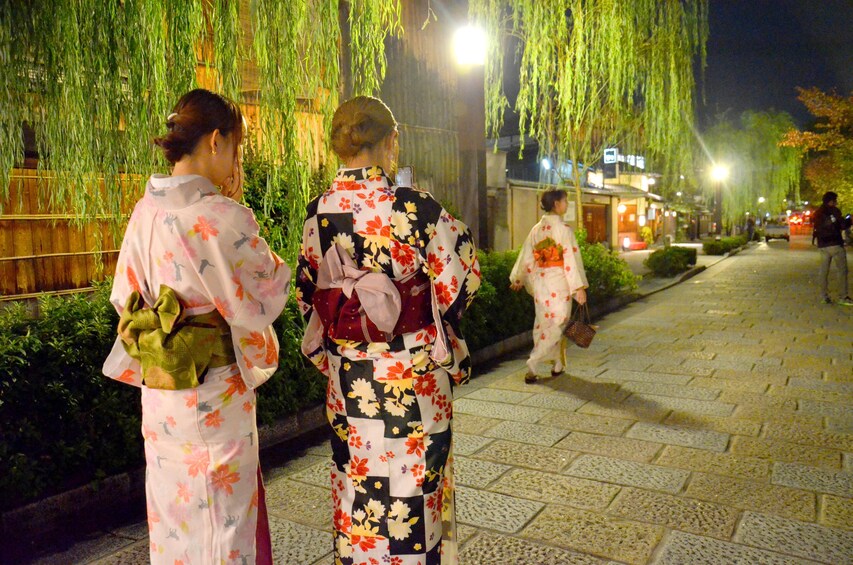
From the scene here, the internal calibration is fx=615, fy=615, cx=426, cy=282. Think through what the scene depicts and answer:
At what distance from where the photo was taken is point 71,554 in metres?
3.28

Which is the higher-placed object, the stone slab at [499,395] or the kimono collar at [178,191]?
the kimono collar at [178,191]

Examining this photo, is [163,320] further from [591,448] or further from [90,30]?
[591,448]

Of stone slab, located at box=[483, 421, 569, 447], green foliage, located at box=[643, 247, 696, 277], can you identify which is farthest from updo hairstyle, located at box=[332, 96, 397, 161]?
green foliage, located at box=[643, 247, 696, 277]

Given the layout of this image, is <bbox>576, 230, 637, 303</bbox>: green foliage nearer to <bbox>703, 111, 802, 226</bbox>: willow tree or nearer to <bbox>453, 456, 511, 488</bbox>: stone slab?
<bbox>453, 456, 511, 488</bbox>: stone slab

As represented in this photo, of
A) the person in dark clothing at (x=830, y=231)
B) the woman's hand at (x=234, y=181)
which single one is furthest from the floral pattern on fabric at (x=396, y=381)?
the person in dark clothing at (x=830, y=231)

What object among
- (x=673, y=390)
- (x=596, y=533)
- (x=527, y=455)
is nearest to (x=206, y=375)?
(x=596, y=533)

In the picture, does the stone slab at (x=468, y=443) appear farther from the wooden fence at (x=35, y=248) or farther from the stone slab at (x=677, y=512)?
the wooden fence at (x=35, y=248)

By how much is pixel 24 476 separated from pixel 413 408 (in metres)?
2.27

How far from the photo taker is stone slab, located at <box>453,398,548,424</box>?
5.50 meters

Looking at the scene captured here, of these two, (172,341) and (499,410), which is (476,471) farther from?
(172,341)

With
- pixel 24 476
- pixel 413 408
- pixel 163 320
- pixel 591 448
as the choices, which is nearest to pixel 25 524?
pixel 24 476

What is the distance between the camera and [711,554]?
3.10 metres

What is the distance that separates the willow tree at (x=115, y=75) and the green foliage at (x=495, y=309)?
384 centimetres

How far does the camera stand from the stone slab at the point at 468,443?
471 centimetres
